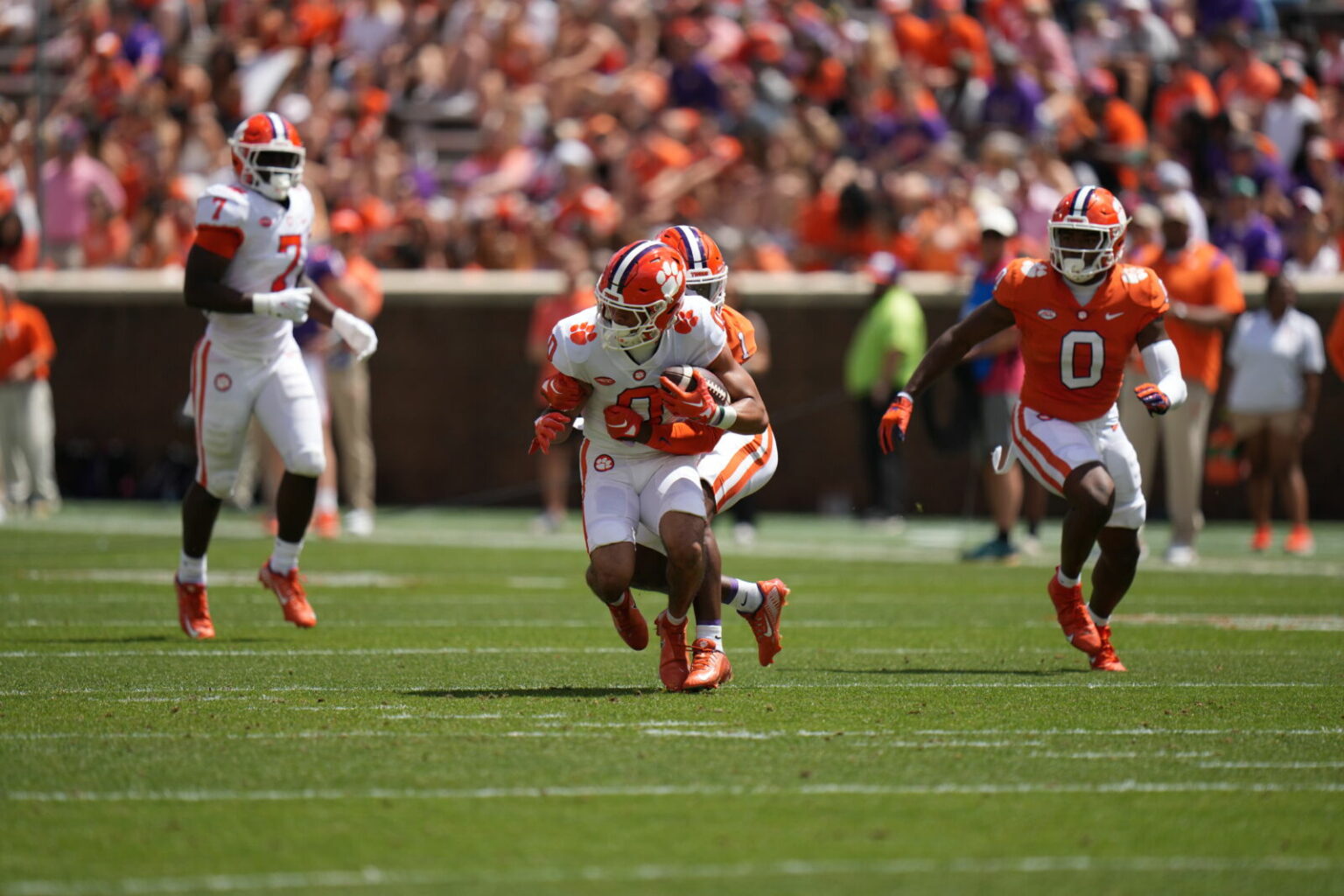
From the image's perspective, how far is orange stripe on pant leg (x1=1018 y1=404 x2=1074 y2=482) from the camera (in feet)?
26.6

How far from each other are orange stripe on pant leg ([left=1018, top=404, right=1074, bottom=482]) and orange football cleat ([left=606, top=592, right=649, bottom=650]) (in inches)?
68.6

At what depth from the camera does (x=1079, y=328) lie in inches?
324

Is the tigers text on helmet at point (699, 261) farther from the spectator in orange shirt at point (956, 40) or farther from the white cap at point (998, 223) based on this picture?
the spectator in orange shirt at point (956, 40)

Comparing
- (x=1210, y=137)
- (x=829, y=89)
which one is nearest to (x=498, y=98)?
(x=829, y=89)

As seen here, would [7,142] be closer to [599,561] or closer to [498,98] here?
[498,98]

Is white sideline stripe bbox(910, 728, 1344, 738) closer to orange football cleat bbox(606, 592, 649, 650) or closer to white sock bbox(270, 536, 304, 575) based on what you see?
orange football cleat bbox(606, 592, 649, 650)

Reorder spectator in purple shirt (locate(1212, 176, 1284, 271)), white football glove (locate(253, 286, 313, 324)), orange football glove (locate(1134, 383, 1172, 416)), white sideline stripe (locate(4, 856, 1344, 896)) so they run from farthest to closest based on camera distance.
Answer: spectator in purple shirt (locate(1212, 176, 1284, 271))
white football glove (locate(253, 286, 313, 324))
orange football glove (locate(1134, 383, 1172, 416))
white sideline stripe (locate(4, 856, 1344, 896))

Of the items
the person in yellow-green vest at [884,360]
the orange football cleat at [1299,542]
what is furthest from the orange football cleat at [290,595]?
the orange football cleat at [1299,542]

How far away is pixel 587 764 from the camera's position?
569cm

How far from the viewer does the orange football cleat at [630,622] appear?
7398 millimetres

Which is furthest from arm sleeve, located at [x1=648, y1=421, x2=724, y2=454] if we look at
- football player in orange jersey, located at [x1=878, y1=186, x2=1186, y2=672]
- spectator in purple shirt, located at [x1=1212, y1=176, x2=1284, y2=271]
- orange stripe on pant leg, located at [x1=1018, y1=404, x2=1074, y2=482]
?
spectator in purple shirt, located at [x1=1212, y1=176, x2=1284, y2=271]

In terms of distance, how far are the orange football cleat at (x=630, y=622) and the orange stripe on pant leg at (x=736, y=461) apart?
0.50 metres

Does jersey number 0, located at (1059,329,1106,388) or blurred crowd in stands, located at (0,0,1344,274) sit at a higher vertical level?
blurred crowd in stands, located at (0,0,1344,274)

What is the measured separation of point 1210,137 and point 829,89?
3829 mm
